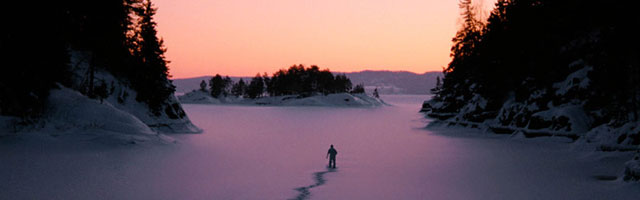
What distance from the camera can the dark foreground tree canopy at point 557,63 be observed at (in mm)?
21141

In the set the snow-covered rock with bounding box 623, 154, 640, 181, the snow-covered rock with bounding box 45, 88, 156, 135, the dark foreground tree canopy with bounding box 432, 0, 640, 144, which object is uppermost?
the dark foreground tree canopy with bounding box 432, 0, 640, 144

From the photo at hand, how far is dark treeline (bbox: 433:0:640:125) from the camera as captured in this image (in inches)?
825

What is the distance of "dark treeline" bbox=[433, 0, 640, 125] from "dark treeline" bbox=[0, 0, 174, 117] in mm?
27797

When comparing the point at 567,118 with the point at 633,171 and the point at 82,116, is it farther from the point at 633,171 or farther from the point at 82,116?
the point at 82,116

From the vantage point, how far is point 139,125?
949 inches

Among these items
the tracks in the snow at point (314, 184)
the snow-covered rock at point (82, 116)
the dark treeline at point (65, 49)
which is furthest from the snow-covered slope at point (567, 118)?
the dark treeline at point (65, 49)

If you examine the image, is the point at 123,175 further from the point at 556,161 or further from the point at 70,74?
the point at 70,74

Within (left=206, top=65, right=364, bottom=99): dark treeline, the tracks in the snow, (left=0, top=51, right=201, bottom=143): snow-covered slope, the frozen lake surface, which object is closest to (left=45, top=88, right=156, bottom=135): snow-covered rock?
(left=0, top=51, right=201, bottom=143): snow-covered slope

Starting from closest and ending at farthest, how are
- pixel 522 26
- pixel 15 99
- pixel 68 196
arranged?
pixel 68 196, pixel 15 99, pixel 522 26

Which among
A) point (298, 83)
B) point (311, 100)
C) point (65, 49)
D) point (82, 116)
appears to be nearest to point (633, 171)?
point (82, 116)

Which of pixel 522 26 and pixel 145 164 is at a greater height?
pixel 522 26

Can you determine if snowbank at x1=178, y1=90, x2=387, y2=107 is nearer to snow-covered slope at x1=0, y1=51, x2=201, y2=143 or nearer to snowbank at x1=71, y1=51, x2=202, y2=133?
snowbank at x1=71, y1=51, x2=202, y2=133

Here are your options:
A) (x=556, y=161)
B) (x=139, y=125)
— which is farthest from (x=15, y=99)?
(x=556, y=161)

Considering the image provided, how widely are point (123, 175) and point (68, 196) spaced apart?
309 centimetres
